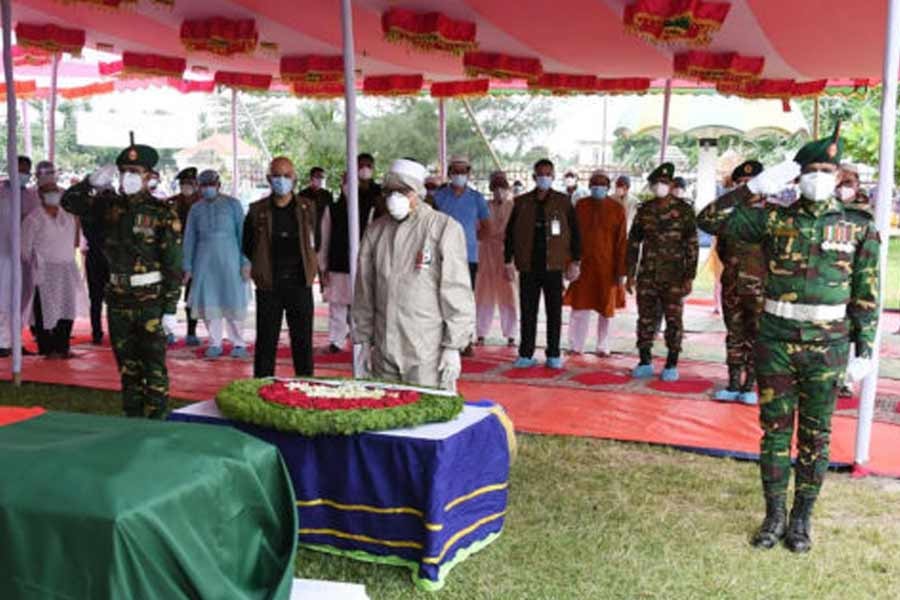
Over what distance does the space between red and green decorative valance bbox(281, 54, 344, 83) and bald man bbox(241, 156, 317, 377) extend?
5.15 metres

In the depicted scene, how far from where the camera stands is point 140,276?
5434 mm

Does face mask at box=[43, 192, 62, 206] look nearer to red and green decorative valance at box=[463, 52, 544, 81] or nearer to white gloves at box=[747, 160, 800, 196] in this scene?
red and green decorative valance at box=[463, 52, 544, 81]

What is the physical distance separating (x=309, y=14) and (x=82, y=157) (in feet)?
123

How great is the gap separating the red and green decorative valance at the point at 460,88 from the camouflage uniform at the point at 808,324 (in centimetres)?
916

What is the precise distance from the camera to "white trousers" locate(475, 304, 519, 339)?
9562mm

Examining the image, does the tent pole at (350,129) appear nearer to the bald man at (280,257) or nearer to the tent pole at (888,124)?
the bald man at (280,257)

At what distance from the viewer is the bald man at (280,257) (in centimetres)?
633

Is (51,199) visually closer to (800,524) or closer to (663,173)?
(663,173)

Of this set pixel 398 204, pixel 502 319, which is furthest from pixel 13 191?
pixel 502 319

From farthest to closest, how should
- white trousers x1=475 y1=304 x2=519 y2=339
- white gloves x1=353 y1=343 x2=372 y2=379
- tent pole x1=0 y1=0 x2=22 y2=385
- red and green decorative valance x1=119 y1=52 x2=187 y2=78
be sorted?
1. red and green decorative valance x1=119 y1=52 x2=187 y2=78
2. white trousers x1=475 y1=304 x2=519 y2=339
3. tent pole x1=0 y1=0 x2=22 y2=385
4. white gloves x1=353 y1=343 x2=372 y2=379

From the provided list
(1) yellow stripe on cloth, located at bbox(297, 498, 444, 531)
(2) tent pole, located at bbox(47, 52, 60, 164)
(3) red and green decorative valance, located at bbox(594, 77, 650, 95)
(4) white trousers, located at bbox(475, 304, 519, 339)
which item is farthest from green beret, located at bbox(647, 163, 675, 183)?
(2) tent pole, located at bbox(47, 52, 60, 164)

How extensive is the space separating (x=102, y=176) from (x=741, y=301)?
4.21 metres

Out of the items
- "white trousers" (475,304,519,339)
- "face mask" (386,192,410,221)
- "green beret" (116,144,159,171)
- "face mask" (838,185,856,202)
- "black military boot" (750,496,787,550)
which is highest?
"green beret" (116,144,159,171)

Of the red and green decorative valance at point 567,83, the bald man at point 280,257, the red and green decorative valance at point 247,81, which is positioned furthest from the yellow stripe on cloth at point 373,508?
the red and green decorative valance at point 247,81
